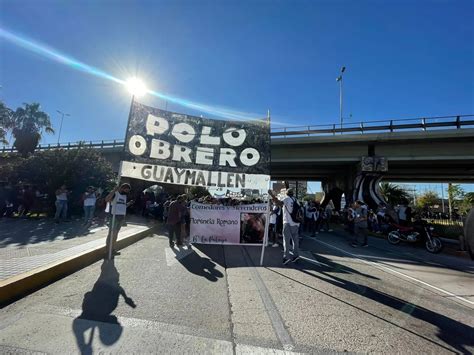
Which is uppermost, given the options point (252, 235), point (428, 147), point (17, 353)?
point (428, 147)

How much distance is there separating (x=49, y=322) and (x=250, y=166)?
504 cm

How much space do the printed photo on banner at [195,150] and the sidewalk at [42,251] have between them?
212 centimetres

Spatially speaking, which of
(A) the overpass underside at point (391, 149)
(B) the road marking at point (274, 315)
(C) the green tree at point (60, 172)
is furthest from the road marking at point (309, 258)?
(A) the overpass underside at point (391, 149)

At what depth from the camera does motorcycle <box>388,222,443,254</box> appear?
1023cm

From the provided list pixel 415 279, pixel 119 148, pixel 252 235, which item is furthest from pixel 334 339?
pixel 119 148

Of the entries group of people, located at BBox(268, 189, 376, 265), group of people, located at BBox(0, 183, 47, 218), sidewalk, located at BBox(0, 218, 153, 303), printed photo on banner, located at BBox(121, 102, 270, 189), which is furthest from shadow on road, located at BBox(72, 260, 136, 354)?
group of people, located at BBox(0, 183, 47, 218)

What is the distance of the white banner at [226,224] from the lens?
27.8 feet

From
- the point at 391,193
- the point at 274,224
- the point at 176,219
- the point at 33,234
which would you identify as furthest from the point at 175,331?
the point at 391,193

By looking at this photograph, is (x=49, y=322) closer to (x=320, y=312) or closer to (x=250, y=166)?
(x=320, y=312)

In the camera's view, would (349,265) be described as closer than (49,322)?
No

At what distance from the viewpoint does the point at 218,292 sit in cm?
462

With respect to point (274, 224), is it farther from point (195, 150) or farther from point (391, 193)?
point (391, 193)

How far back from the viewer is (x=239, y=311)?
12.7ft

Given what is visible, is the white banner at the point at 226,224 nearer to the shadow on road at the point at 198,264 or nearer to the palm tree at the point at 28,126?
the shadow on road at the point at 198,264
